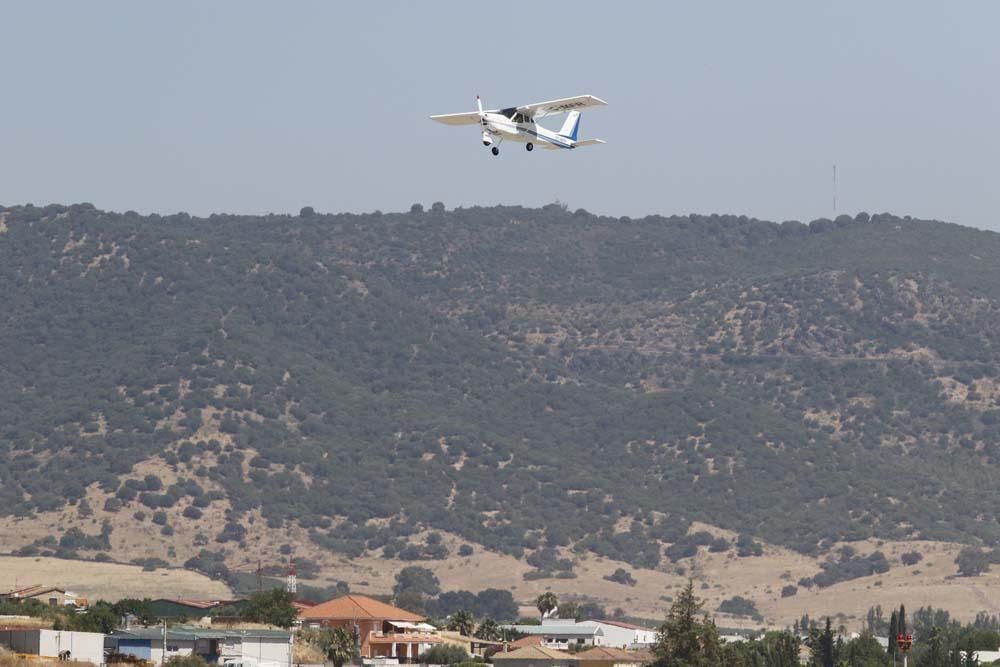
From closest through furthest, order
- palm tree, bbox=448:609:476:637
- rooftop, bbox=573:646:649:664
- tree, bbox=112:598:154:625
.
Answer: tree, bbox=112:598:154:625 < rooftop, bbox=573:646:649:664 < palm tree, bbox=448:609:476:637

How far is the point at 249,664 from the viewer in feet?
353

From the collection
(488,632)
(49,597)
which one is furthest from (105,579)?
(488,632)

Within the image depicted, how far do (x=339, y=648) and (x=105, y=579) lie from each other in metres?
78.6

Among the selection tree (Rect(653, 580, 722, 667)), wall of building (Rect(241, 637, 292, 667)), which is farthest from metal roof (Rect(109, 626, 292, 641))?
tree (Rect(653, 580, 722, 667))

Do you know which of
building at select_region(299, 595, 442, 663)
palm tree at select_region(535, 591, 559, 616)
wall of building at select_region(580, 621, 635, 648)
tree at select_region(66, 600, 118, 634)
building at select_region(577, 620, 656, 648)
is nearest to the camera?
tree at select_region(66, 600, 118, 634)

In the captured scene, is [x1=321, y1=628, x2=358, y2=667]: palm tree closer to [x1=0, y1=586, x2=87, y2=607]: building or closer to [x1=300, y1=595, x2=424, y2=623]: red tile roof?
[x1=300, y1=595, x2=424, y2=623]: red tile roof

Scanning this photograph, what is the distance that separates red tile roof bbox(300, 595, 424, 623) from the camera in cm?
13850

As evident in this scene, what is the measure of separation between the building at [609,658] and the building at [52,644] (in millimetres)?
34215

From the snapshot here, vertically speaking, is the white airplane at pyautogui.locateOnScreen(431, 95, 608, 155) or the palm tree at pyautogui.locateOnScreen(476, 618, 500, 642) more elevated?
the white airplane at pyautogui.locateOnScreen(431, 95, 608, 155)

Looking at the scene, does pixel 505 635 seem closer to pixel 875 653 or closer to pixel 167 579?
pixel 875 653

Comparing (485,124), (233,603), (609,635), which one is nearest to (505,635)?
(609,635)

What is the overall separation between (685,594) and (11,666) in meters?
41.2

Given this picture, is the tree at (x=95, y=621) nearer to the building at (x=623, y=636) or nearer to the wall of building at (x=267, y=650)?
the wall of building at (x=267, y=650)

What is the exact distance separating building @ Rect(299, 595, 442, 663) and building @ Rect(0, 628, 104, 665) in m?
30.4
